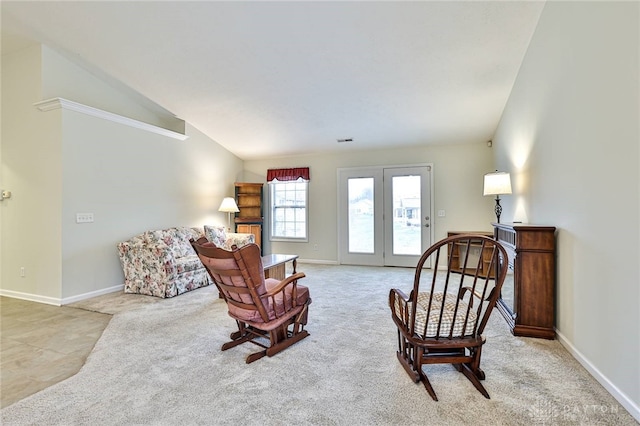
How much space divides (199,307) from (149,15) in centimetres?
322

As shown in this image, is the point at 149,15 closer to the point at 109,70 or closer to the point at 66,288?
the point at 109,70

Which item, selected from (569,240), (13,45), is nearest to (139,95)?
(13,45)

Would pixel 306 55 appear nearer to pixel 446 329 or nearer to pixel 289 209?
pixel 446 329

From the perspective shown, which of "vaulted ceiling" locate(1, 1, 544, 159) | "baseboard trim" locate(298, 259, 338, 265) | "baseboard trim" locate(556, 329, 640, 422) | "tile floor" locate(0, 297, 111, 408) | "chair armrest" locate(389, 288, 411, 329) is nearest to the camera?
"baseboard trim" locate(556, 329, 640, 422)

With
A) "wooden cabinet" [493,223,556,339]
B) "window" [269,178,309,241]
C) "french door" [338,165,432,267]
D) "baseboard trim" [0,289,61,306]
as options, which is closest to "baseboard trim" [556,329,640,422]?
"wooden cabinet" [493,223,556,339]

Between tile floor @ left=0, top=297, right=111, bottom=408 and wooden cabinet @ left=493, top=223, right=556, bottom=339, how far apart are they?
3.65 meters

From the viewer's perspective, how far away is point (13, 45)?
401 centimetres

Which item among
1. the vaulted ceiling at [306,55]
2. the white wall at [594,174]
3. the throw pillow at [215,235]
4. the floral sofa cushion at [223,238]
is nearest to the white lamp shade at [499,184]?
the white wall at [594,174]

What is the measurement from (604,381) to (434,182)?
14.0 ft

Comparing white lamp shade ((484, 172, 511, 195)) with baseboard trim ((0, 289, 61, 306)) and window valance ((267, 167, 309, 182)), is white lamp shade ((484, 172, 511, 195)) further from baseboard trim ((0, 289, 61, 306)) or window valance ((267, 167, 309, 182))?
baseboard trim ((0, 289, 61, 306))

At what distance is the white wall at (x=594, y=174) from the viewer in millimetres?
1738

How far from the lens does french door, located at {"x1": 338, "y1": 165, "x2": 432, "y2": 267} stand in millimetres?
5957

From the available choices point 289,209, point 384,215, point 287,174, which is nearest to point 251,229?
point 289,209

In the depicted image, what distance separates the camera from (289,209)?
6.94 metres
